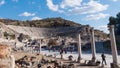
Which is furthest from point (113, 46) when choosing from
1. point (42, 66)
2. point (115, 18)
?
point (115, 18)

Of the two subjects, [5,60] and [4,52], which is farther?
[4,52]

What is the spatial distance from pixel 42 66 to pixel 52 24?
14654 centimetres

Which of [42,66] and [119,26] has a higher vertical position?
[119,26]

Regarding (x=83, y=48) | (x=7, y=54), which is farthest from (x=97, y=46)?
(x=7, y=54)

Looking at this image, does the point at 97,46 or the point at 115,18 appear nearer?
the point at 97,46

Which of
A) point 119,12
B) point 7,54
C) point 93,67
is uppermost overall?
point 119,12

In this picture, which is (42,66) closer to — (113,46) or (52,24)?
(113,46)

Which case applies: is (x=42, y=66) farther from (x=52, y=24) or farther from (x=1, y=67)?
(x=52, y=24)

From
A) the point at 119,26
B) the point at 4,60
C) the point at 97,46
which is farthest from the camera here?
the point at 119,26

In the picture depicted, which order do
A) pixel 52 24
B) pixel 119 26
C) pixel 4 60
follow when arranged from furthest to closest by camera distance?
1. pixel 52 24
2. pixel 119 26
3. pixel 4 60

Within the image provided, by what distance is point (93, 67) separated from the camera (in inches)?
848

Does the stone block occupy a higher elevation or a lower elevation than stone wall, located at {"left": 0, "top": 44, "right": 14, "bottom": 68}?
higher

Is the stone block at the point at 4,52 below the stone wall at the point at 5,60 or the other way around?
the other way around

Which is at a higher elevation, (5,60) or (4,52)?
(4,52)
